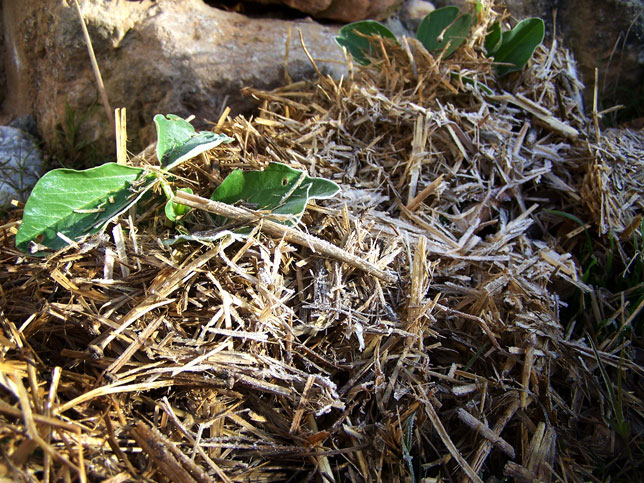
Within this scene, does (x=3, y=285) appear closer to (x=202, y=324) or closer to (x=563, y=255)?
(x=202, y=324)

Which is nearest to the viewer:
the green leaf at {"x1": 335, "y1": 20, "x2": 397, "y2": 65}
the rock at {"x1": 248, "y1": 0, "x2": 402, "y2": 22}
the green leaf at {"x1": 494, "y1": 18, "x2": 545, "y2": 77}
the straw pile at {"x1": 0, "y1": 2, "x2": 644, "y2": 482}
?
the straw pile at {"x1": 0, "y1": 2, "x2": 644, "y2": 482}

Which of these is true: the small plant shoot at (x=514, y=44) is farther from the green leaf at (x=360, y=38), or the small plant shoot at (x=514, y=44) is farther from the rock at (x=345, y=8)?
the rock at (x=345, y=8)

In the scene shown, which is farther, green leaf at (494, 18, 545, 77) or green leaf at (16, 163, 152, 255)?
green leaf at (494, 18, 545, 77)

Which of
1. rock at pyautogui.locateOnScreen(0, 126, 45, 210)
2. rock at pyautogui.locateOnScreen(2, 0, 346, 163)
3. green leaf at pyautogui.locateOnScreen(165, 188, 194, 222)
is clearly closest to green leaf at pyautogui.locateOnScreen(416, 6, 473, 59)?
rock at pyautogui.locateOnScreen(2, 0, 346, 163)

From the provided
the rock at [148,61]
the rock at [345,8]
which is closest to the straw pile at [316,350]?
the rock at [148,61]

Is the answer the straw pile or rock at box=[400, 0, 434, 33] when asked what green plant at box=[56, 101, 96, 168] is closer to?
the straw pile
